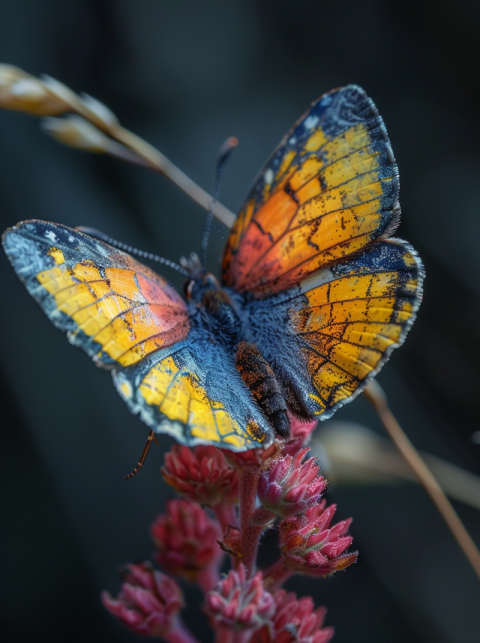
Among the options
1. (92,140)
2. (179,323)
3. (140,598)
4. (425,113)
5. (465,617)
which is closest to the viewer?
(140,598)

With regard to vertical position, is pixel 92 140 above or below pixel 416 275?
above

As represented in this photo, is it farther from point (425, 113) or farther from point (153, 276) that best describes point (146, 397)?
point (425, 113)

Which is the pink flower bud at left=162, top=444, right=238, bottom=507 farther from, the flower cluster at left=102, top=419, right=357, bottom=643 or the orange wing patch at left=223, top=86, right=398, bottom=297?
the orange wing patch at left=223, top=86, right=398, bottom=297

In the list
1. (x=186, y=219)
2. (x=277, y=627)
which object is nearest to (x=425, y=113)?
(x=186, y=219)

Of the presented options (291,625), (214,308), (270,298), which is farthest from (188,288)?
(291,625)

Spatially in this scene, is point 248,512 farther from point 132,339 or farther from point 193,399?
point 132,339

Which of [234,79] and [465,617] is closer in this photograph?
[465,617]

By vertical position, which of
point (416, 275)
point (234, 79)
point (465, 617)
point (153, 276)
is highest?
point (234, 79)

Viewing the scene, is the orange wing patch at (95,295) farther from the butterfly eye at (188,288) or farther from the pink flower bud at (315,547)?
the pink flower bud at (315,547)

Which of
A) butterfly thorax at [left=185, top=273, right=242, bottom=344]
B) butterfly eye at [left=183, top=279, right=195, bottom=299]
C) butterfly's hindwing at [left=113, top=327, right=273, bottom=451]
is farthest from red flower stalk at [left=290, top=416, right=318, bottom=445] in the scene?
butterfly eye at [left=183, top=279, right=195, bottom=299]
